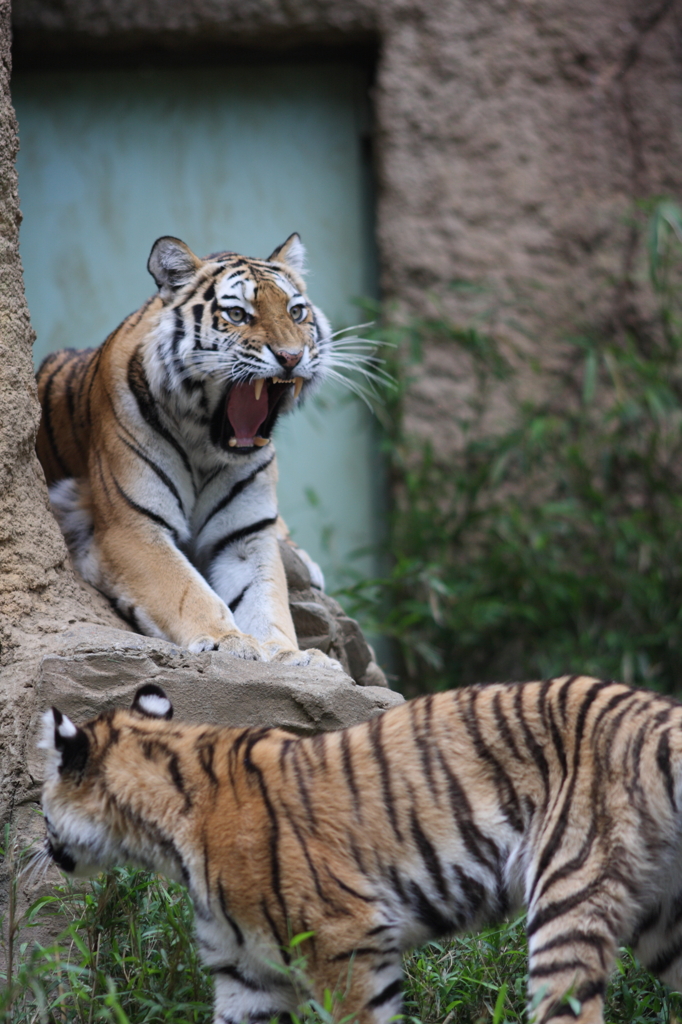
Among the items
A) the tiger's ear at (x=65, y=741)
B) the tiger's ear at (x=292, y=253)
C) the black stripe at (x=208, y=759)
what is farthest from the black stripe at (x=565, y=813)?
the tiger's ear at (x=292, y=253)

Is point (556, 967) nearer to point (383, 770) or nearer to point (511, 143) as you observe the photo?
point (383, 770)

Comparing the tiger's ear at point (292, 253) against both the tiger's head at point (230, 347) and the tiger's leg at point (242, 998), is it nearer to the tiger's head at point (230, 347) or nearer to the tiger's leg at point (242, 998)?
the tiger's head at point (230, 347)

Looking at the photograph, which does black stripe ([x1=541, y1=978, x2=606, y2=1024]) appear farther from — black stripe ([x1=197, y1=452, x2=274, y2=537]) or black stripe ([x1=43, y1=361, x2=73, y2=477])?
black stripe ([x1=43, y1=361, x2=73, y2=477])

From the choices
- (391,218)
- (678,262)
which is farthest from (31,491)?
(678,262)

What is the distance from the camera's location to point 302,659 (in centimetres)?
321

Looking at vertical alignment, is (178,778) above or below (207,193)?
below

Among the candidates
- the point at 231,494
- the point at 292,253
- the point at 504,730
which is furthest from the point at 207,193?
the point at 504,730

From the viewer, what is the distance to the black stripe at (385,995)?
213 cm

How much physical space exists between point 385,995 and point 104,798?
0.68 metres

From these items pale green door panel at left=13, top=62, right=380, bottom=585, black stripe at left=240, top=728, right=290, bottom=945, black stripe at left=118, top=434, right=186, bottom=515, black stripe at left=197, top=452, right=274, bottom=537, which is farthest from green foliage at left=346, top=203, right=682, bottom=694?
black stripe at left=240, top=728, right=290, bottom=945

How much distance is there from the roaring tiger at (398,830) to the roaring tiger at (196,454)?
2.73 feet

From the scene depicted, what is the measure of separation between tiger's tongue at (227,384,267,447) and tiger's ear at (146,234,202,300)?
1.40 feet

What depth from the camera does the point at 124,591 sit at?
3.35 meters

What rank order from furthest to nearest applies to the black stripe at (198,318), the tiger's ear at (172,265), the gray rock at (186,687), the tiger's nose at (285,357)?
the tiger's ear at (172,265) → the black stripe at (198,318) → the tiger's nose at (285,357) → the gray rock at (186,687)
